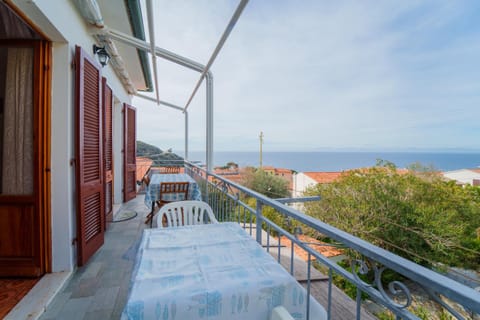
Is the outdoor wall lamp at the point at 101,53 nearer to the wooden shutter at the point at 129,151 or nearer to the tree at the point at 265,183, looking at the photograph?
the wooden shutter at the point at 129,151

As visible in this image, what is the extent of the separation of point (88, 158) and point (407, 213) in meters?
8.28

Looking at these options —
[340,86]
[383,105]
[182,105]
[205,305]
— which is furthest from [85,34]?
[383,105]

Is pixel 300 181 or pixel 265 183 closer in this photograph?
pixel 265 183

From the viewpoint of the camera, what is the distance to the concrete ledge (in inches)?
69.3

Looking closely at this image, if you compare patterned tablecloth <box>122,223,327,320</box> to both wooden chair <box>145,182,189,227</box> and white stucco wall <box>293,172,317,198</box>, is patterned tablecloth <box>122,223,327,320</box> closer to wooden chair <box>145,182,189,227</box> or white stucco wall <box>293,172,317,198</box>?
wooden chair <box>145,182,189,227</box>

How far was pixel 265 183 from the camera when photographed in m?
11.8

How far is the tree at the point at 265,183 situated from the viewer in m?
11.6

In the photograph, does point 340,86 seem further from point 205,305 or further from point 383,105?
point 205,305

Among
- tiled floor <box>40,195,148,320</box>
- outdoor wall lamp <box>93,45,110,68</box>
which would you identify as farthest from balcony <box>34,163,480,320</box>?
outdoor wall lamp <box>93,45,110,68</box>

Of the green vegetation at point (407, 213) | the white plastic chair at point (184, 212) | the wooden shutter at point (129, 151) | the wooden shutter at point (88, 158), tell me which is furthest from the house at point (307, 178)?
the white plastic chair at point (184, 212)

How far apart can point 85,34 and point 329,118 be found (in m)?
21.3

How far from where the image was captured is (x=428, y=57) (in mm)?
15203

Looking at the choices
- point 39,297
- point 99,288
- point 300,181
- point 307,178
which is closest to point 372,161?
point 307,178

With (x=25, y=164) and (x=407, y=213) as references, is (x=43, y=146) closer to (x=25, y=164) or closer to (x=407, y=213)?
(x=25, y=164)
